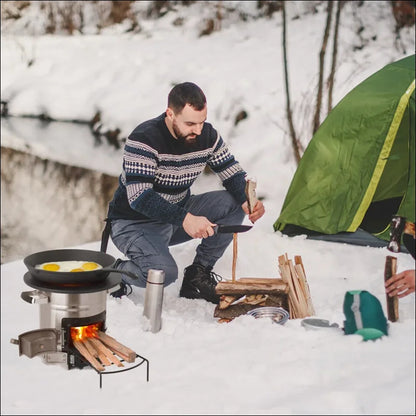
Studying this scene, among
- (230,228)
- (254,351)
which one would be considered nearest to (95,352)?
(254,351)

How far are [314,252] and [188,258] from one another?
0.36m

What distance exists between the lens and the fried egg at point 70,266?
1535mm

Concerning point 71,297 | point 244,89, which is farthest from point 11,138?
point 71,297

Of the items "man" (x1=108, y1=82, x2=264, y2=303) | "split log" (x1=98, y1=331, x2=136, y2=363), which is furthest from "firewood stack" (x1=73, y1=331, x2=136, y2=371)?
"man" (x1=108, y1=82, x2=264, y2=303)

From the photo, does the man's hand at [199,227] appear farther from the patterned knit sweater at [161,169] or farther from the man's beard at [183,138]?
the man's beard at [183,138]

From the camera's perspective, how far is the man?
1.67m

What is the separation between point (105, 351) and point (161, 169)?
468 mm

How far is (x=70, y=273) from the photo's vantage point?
1.48 metres

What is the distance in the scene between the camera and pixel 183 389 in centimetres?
142

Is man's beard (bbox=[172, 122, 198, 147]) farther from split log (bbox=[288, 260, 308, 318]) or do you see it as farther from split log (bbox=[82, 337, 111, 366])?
split log (bbox=[82, 337, 111, 366])

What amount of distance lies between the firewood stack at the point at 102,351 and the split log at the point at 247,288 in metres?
0.33

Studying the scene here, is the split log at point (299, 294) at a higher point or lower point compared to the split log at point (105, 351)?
higher

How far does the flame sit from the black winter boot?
37 centimetres

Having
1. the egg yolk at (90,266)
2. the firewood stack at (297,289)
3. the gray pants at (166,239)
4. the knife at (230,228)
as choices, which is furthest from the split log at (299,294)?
the egg yolk at (90,266)
